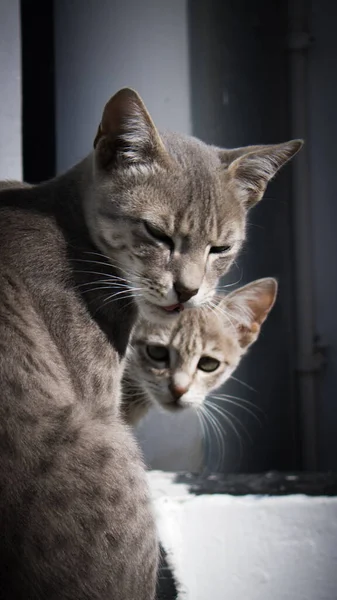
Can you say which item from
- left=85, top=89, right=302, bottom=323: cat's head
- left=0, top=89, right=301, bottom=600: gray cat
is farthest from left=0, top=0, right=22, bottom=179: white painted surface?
left=85, top=89, right=302, bottom=323: cat's head

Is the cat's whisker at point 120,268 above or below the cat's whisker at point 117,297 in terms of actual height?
above

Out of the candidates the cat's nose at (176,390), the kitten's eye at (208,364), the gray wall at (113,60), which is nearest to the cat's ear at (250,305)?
the kitten's eye at (208,364)

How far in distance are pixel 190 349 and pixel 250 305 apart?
0.83 ft

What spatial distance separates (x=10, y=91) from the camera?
2.46m

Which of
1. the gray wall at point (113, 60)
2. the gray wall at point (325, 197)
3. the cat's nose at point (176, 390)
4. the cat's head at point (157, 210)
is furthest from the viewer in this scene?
the gray wall at point (325, 197)

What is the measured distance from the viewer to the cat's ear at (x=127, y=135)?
5.65ft

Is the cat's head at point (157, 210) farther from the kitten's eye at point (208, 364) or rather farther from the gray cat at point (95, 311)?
the kitten's eye at point (208, 364)

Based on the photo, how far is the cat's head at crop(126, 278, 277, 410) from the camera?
231 cm

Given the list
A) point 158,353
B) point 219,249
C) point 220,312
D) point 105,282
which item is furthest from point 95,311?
point 220,312

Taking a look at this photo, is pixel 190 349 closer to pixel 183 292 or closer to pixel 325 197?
pixel 183 292

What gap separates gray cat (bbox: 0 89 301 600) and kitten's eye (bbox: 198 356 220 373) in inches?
17.8

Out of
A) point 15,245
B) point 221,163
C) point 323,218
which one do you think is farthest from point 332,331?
point 15,245

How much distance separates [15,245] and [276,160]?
2.35 ft

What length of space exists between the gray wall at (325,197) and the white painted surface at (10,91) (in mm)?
1284
